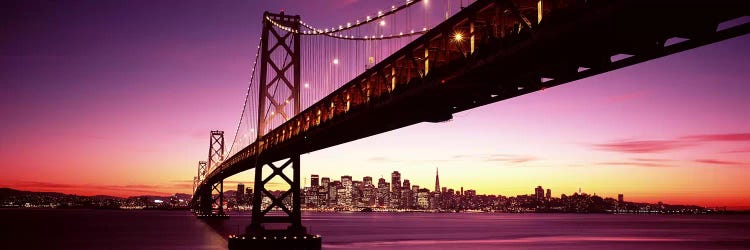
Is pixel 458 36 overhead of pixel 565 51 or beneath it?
overhead

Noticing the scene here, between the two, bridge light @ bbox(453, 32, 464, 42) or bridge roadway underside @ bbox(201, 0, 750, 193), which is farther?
bridge light @ bbox(453, 32, 464, 42)

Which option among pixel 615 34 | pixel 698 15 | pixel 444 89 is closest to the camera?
pixel 698 15

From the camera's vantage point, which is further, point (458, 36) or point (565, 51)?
point (458, 36)

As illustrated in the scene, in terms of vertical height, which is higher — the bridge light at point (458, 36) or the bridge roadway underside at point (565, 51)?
the bridge light at point (458, 36)

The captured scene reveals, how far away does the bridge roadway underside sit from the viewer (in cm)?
1048

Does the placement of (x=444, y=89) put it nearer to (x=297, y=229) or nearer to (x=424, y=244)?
(x=297, y=229)

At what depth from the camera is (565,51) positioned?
12.9m

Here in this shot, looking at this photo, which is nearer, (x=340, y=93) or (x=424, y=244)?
(x=340, y=93)

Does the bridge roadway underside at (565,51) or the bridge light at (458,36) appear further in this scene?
the bridge light at (458,36)

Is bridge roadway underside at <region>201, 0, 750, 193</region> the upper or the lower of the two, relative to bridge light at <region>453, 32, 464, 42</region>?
lower

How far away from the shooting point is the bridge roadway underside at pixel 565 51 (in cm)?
1048

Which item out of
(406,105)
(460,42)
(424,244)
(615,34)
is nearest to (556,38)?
(615,34)

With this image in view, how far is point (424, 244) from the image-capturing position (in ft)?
215

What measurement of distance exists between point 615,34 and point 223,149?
121 m
